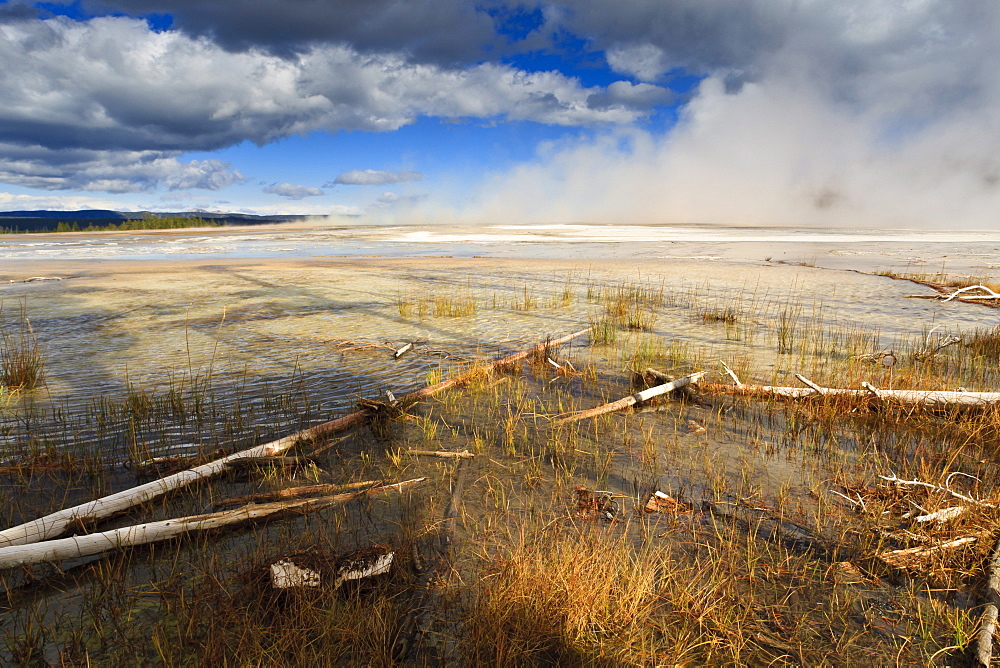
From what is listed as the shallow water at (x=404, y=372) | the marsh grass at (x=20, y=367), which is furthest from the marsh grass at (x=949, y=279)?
the marsh grass at (x=20, y=367)

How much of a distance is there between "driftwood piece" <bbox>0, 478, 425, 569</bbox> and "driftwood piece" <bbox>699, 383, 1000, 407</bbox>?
4.52 metres

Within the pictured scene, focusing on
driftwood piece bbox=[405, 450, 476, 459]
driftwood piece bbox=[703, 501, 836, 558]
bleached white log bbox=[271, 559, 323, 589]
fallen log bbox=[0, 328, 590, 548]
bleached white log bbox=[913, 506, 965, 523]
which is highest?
bleached white log bbox=[913, 506, 965, 523]

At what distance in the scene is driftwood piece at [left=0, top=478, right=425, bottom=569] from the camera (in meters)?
2.71

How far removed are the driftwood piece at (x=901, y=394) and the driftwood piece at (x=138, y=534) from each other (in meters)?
4.52

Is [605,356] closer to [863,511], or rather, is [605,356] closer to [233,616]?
[863,511]

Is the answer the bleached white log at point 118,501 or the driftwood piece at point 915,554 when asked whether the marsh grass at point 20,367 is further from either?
the driftwood piece at point 915,554

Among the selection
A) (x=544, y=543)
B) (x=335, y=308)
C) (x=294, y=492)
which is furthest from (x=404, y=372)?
(x=335, y=308)

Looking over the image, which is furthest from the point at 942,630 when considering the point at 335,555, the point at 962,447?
the point at 335,555

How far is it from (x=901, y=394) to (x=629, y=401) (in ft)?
8.56

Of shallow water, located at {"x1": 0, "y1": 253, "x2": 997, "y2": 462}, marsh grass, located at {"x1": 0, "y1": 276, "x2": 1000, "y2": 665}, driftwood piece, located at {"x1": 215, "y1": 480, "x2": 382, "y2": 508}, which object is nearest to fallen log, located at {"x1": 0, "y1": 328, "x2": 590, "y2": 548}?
marsh grass, located at {"x1": 0, "y1": 276, "x2": 1000, "y2": 665}

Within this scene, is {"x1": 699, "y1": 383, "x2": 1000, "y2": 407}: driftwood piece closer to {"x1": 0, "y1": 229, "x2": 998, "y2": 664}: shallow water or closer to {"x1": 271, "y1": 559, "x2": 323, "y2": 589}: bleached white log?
{"x1": 0, "y1": 229, "x2": 998, "y2": 664}: shallow water

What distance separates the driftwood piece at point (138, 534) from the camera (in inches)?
107

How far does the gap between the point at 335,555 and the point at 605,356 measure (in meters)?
5.50

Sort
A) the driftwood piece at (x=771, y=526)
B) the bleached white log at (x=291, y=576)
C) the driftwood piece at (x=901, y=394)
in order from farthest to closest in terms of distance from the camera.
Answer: the driftwood piece at (x=901, y=394) < the driftwood piece at (x=771, y=526) < the bleached white log at (x=291, y=576)
